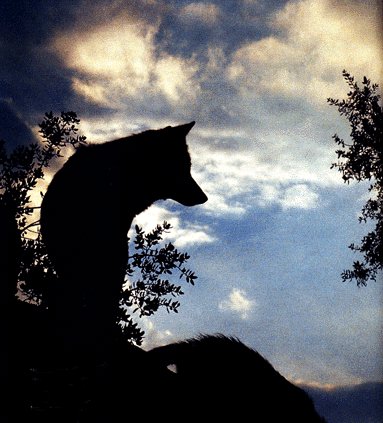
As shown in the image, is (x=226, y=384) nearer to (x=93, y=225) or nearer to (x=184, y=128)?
(x=93, y=225)

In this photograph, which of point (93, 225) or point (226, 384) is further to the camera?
point (93, 225)

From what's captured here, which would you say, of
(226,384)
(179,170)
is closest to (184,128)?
(179,170)

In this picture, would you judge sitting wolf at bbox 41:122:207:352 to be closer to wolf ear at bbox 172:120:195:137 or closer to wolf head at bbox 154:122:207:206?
wolf head at bbox 154:122:207:206

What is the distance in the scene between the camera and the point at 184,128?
761cm

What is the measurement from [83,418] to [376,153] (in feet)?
38.2

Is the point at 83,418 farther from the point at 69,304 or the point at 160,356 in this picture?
the point at 69,304

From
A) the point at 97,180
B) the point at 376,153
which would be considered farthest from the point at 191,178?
the point at 376,153

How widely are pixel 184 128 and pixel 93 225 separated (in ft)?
8.17

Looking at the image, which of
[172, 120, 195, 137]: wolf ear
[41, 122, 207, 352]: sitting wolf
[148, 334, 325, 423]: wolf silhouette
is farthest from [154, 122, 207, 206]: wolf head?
[148, 334, 325, 423]: wolf silhouette

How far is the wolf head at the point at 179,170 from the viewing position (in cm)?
732

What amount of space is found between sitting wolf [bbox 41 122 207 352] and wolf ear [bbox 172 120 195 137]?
2.87 feet

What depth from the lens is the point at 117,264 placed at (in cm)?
614

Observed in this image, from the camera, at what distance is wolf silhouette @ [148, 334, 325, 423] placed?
10.7 feet

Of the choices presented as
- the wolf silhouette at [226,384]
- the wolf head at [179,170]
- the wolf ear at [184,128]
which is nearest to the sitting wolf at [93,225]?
the wolf head at [179,170]
